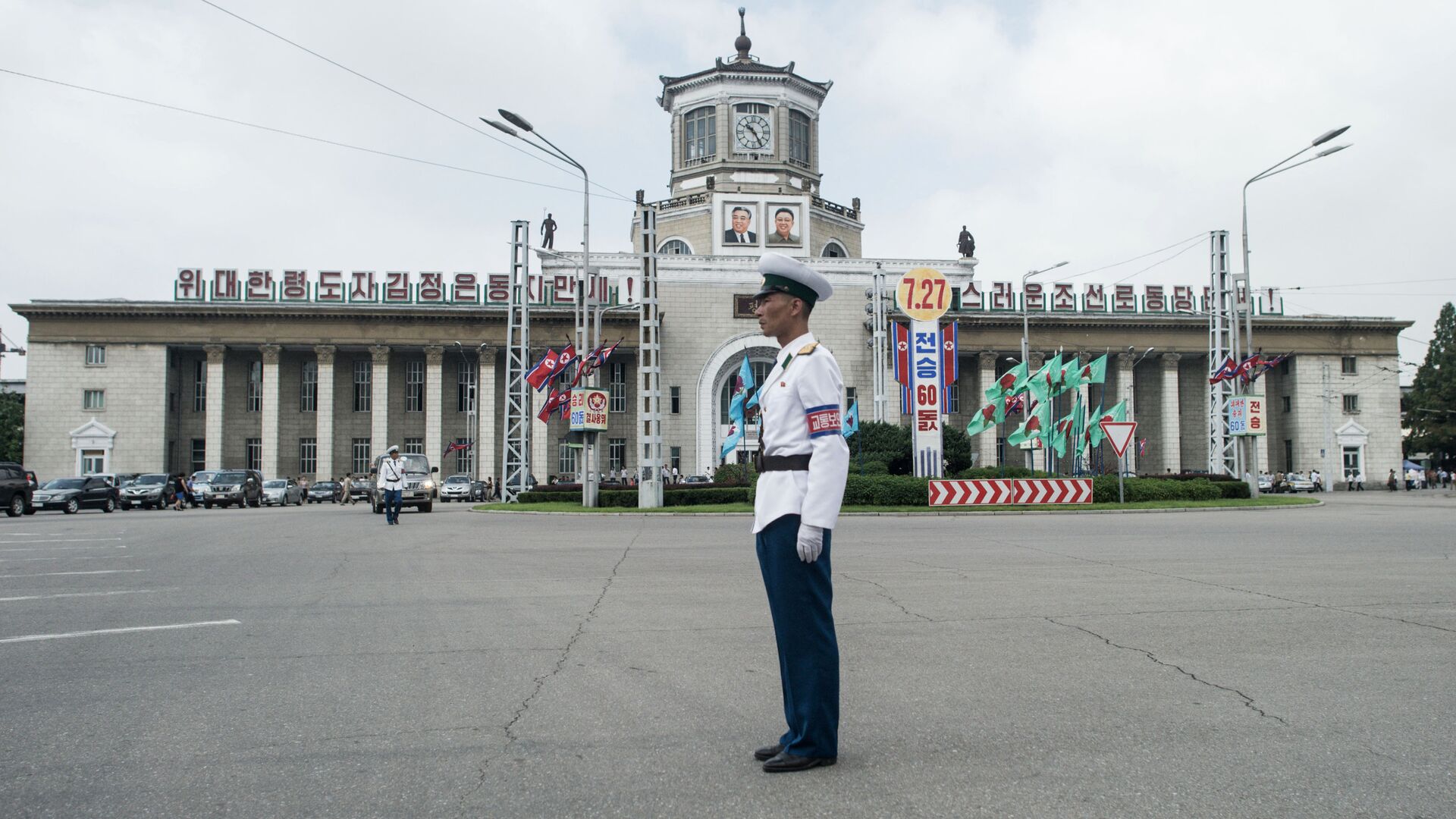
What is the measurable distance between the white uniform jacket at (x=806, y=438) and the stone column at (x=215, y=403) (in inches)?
2494

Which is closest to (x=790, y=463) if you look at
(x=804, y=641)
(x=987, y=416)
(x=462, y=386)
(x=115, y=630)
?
(x=804, y=641)

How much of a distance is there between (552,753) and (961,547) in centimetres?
1195

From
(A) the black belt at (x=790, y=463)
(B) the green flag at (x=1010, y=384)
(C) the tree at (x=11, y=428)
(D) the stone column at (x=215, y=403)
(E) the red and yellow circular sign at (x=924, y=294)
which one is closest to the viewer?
(A) the black belt at (x=790, y=463)

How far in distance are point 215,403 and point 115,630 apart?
58717mm

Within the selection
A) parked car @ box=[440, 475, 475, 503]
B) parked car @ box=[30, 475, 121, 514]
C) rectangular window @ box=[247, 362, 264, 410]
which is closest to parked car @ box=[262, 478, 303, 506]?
parked car @ box=[440, 475, 475, 503]

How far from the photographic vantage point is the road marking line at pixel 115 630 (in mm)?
7242

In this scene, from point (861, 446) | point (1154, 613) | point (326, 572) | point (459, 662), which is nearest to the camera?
point (459, 662)

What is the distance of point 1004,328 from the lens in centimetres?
6656

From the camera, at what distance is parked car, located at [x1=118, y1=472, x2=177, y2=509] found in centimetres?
4219

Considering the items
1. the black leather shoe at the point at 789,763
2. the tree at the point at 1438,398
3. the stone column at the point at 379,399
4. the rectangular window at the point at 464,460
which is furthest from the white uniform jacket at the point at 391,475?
the tree at the point at 1438,398

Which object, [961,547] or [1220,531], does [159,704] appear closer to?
[961,547]

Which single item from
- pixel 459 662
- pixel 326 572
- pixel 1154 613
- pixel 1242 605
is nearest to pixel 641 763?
pixel 459 662

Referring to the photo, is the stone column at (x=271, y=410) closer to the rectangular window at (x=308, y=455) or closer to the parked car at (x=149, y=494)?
the rectangular window at (x=308, y=455)

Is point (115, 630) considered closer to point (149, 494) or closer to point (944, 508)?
point (944, 508)
